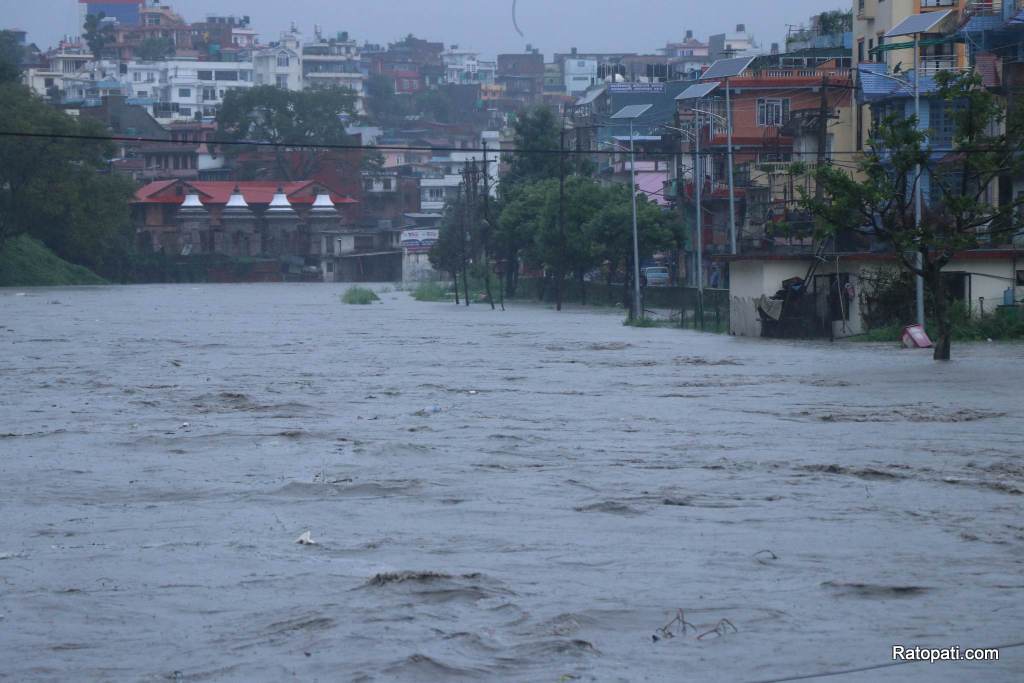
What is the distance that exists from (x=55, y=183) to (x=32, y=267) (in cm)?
709

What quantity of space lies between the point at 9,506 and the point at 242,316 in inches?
1727

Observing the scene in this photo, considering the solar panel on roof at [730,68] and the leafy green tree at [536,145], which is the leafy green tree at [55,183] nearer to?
the leafy green tree at [536,145]

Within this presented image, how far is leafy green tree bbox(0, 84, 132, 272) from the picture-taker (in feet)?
277

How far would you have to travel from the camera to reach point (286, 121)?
131 meters

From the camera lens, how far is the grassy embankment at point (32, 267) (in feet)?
296

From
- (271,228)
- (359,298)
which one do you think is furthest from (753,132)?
(271,228)

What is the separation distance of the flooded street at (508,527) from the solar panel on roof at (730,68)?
43.0 m

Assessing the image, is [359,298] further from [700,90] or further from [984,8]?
[984,8]

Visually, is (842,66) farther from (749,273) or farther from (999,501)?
(999,501)

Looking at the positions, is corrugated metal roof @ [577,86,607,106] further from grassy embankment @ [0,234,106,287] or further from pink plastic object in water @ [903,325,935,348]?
pink plastic object in water @ [903,325,935,348]

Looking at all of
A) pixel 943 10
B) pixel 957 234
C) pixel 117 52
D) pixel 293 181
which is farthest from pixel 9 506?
pixel 117 52

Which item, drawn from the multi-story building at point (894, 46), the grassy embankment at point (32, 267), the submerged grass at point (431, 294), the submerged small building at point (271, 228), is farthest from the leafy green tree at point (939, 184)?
the submerged small building at point (271, 228)

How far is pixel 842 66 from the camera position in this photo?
231 feet

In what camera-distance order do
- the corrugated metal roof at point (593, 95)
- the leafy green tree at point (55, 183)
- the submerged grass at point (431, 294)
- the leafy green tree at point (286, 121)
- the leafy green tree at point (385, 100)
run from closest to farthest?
1. the submerged grass at point (431, 294)
2. the leafy green tree at point (55, 183)
3. the corrugated metal roof at point (593, 95)
4. the leafy green tree at point (286, 121)
5. the leafy green tree at point (385, 100)
